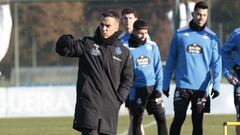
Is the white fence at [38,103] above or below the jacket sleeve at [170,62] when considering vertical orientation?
below

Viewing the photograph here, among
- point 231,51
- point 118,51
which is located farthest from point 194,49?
point 118,51

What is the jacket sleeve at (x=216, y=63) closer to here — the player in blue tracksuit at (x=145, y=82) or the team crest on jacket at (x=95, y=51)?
the player in blue tracksuit at (x=145, y=82)

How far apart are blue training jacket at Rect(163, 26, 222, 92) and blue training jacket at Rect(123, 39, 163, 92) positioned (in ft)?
3.05

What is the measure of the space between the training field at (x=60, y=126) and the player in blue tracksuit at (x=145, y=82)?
10.2ft

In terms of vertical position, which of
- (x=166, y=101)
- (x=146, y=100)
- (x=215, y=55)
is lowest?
(x=166, y=101)

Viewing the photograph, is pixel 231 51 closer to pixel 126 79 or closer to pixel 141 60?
pixel 141 60

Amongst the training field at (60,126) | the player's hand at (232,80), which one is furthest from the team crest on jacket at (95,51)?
the training field at (60,126)

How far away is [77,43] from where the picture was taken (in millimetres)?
9484

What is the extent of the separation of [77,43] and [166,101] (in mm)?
12579

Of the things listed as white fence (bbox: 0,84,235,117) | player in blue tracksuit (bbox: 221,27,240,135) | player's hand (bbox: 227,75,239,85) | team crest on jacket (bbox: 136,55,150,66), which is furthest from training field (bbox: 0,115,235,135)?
player's hand (bbox: 227,75,239,85)

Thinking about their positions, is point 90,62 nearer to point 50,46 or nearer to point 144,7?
point 144,7

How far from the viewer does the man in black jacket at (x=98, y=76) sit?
9352 millimetres

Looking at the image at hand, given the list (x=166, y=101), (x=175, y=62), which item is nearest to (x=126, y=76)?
(x=175, y=62)

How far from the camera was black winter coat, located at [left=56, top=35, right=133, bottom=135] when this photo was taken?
935 cm
